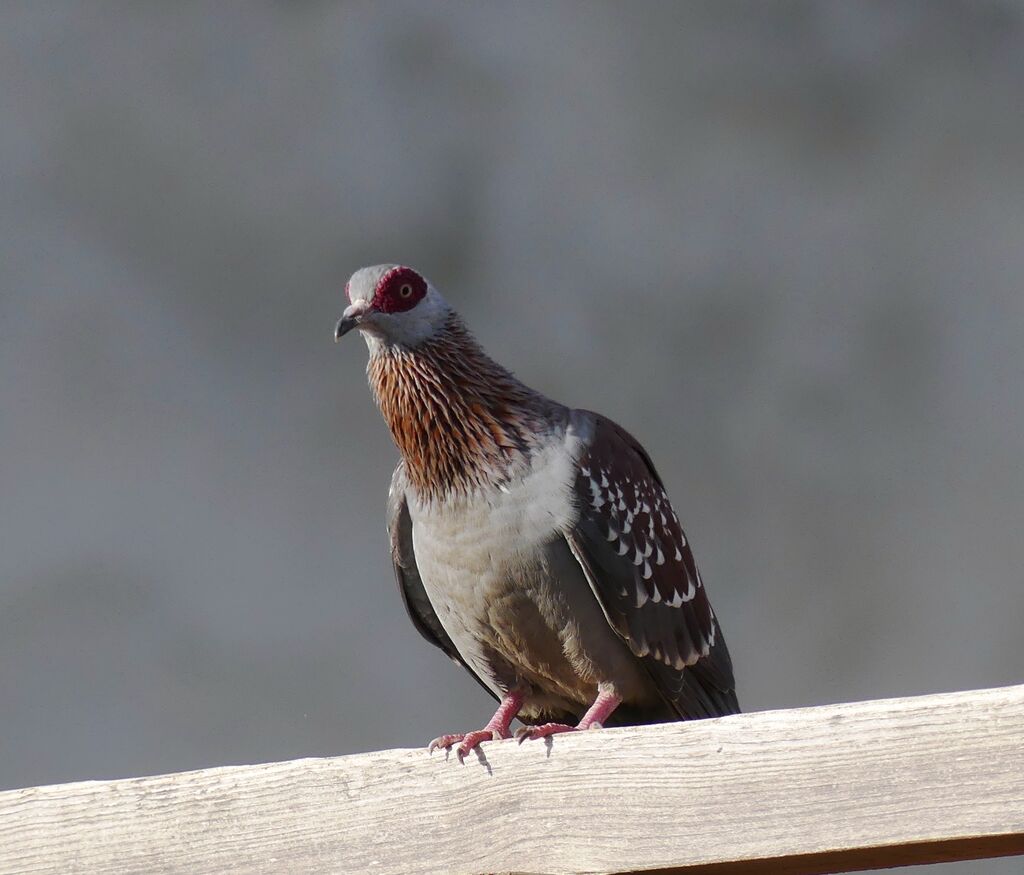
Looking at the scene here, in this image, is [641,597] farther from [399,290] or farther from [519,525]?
[399,290]

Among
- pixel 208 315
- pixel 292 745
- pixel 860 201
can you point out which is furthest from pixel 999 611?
pixel 208 315

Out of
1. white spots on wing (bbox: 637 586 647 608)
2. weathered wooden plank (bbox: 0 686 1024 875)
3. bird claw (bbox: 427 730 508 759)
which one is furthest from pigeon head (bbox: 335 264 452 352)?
weathered wooden plank (bbox: 0 686 1024 875)

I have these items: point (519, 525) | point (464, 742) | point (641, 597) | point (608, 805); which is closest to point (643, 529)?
point (641, 597)

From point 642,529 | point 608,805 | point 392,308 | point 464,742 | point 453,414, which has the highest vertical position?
point 392,308

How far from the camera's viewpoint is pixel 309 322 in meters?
3.70

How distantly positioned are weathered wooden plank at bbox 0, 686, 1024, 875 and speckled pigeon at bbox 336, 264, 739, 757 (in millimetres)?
796

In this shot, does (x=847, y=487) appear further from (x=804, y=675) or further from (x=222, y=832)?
(x=222, y=832)

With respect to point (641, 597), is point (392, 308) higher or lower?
higher

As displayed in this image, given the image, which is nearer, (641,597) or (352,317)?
(352,317)

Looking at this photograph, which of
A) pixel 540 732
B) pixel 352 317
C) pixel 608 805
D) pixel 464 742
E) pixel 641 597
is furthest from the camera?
pixel 641 597

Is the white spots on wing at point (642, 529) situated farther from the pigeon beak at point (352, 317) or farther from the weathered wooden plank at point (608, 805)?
the weathered wooden plank at point (608, 805)

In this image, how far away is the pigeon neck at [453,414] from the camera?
8.62ft

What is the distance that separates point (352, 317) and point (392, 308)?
0.10 m

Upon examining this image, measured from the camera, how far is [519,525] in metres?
2.58
